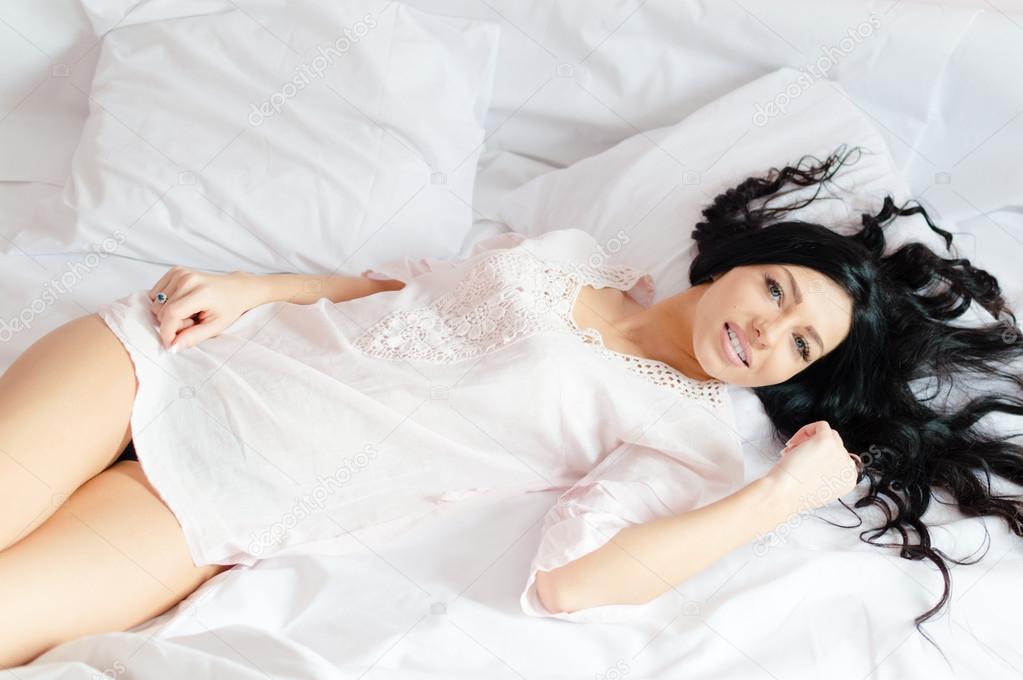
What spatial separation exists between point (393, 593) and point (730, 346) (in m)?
0.63


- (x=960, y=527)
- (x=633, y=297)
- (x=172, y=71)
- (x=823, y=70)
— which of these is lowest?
(x=960, y=527)

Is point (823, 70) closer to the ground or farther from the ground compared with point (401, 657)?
farther from the ground

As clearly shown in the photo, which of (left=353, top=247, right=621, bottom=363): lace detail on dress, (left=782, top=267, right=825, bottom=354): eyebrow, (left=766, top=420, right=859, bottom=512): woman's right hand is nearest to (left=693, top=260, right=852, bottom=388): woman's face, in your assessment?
(left=782, top=267, right=825, bottom=354): eyebrow

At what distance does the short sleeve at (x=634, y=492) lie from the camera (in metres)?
1.33

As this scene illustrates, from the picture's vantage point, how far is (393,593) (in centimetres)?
137

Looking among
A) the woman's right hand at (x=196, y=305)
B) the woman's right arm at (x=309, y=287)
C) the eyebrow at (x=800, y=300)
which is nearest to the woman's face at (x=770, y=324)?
the eyebrow at (x=800, y=300)

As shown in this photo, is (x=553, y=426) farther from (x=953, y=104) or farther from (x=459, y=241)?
(x=953, y=104)

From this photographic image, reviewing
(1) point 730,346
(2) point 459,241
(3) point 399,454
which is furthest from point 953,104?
(3) point 399,454

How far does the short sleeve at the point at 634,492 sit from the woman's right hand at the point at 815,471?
8 centimetres

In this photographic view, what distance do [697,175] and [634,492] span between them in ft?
2.55

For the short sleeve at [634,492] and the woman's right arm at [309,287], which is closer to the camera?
the short sleeve at [634,492]

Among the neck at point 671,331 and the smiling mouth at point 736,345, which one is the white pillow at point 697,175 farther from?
the smiling mouth at point 736,345

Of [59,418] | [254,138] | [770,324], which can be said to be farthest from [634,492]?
[254,138]

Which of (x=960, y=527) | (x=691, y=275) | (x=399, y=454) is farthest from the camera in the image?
(x=691, y=275)
